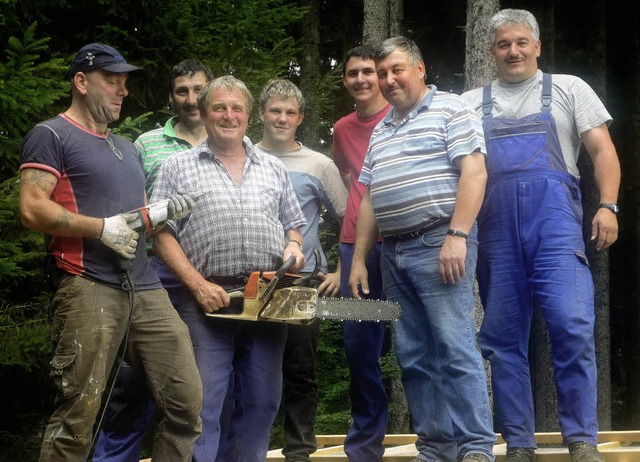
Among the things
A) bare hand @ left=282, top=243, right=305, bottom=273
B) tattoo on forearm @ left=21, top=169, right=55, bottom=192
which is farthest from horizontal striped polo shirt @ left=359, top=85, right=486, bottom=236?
tattoo on forearm @ left=21, top=169, right=55, bottom=192

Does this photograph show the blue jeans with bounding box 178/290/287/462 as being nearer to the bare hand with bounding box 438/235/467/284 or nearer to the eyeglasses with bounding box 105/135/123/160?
the eyeglasses with bounding box 105/135/123/160

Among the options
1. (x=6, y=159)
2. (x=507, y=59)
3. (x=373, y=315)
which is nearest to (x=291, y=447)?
(x=373, y=315)

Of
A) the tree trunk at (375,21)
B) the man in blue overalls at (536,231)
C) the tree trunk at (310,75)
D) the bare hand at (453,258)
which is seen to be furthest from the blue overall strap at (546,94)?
the tree trunk at (310,75)

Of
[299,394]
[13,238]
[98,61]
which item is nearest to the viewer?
[98,61]

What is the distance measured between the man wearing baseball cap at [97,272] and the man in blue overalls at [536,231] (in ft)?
5.44

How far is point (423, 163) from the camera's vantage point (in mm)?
4699

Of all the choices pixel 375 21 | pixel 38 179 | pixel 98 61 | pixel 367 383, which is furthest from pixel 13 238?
pixel 375 21

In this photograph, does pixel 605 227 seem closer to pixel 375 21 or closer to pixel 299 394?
pixel 299 394

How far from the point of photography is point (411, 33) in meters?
13.8

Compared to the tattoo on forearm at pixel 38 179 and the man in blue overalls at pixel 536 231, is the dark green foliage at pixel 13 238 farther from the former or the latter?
the man in blue overalls at pixel 536 231

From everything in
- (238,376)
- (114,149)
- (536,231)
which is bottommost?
(238,376)

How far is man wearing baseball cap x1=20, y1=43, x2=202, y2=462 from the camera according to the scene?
4082 mm

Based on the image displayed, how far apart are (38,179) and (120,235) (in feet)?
1.46

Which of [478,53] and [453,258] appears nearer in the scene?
[453,258]
